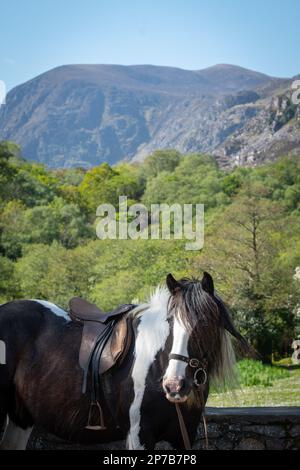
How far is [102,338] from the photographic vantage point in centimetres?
420

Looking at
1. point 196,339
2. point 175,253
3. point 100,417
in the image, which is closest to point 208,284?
point 196,339

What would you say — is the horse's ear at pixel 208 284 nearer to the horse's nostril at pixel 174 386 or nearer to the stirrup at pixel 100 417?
the horse's nostril at pixel 174 386

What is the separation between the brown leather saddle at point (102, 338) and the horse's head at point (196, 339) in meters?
0.36

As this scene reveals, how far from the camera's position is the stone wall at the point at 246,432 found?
4.93 metres

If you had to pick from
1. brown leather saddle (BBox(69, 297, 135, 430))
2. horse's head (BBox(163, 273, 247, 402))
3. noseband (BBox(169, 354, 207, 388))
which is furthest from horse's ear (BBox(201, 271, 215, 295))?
brown leather saddle (BBox(69, 297, 135, 430))

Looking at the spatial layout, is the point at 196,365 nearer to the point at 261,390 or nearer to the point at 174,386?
the point at 174,386

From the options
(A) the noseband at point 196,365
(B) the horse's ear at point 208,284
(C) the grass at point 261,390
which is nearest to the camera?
(A) the noseband at point 196,365

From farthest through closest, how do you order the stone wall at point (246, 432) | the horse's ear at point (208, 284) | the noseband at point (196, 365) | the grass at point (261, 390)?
the grass at point (261, 390) < the stone wall at point (246, 432) < the horse's ear at point (208, 284) < the noseband at point (196, 365)

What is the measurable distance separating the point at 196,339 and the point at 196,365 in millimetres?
160

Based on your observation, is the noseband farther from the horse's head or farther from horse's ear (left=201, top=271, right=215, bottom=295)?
horse's ear (left=201, top=271, right=215, bottom=295)

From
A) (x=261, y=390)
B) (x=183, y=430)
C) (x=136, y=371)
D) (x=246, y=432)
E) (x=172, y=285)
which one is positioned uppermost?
(x=172, y=285)

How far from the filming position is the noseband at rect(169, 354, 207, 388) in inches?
149

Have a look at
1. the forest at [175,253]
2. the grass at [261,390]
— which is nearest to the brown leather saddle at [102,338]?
the forest at [175,253]
